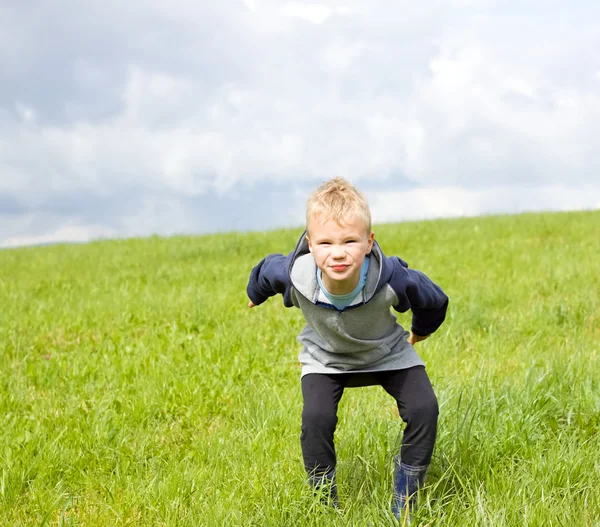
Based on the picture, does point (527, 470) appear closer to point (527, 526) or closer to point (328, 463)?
point (527, 526)

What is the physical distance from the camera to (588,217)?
16281 mm

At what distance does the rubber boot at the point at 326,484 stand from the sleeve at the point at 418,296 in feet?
2.80

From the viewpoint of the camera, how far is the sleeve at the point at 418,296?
10.2 ft

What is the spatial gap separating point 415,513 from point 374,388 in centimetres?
187

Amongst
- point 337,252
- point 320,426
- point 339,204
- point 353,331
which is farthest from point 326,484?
point 339,204

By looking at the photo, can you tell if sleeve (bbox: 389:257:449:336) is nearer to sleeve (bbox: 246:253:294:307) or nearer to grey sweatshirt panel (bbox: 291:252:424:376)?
grey sweatshirt panel (bbox: 291:252:424:376)

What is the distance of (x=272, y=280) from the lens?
3.29 meters

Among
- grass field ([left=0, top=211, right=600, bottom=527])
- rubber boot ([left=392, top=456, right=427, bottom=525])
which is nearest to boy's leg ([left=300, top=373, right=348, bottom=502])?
grass field ([left=0, top=211, right=600, bottom=527])

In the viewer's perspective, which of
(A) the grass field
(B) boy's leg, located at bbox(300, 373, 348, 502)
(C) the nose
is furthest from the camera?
(A) the grass field

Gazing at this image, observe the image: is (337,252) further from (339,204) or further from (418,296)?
(418,296)

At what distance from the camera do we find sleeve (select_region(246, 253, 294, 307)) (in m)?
3.24

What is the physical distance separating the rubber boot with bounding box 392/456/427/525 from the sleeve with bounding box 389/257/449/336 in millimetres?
728

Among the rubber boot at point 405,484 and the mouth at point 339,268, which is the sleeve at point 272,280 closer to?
the mouth at point 339,268

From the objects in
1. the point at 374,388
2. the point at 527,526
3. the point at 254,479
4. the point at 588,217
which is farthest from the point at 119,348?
the point at 588,217
